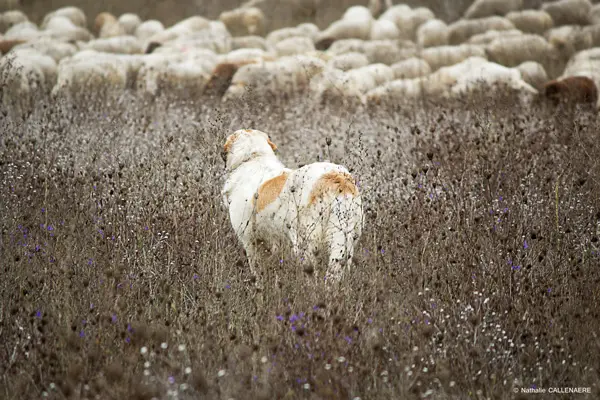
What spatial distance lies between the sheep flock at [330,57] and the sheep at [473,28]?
4cm

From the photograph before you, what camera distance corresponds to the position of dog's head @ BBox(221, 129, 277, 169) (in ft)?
14.0

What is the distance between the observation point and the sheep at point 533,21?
1683 centimetres

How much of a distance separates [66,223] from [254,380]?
7.18ft

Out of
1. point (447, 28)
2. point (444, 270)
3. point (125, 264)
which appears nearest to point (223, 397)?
point (125, 264)

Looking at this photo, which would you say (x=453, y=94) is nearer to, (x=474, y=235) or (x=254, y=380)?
(x=474, y=235)

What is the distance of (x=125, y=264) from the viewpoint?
12.1ft

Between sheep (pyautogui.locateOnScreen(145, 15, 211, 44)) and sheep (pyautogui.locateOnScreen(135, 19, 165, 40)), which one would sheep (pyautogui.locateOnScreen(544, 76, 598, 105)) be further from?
sheep (pyautogui.locateOnScreen(135, 19, 165, 40))

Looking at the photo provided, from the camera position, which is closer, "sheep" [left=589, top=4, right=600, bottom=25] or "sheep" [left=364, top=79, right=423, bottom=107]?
"sheep" [left=364, top=79, right=423, bottom=107]

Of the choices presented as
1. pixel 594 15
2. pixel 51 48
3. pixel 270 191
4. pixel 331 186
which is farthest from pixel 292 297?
pixel 594 15

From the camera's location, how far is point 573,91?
27.6 feet

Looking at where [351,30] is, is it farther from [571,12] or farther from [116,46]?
[116,46]

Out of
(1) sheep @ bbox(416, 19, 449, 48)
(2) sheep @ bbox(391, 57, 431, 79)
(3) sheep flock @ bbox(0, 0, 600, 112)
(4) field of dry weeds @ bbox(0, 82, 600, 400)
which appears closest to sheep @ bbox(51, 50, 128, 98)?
(3) sheep flock @ bbox(0, 0, 600, 112)

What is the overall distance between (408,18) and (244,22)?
4.85m

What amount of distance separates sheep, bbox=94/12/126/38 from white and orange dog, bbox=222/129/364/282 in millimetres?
16822
